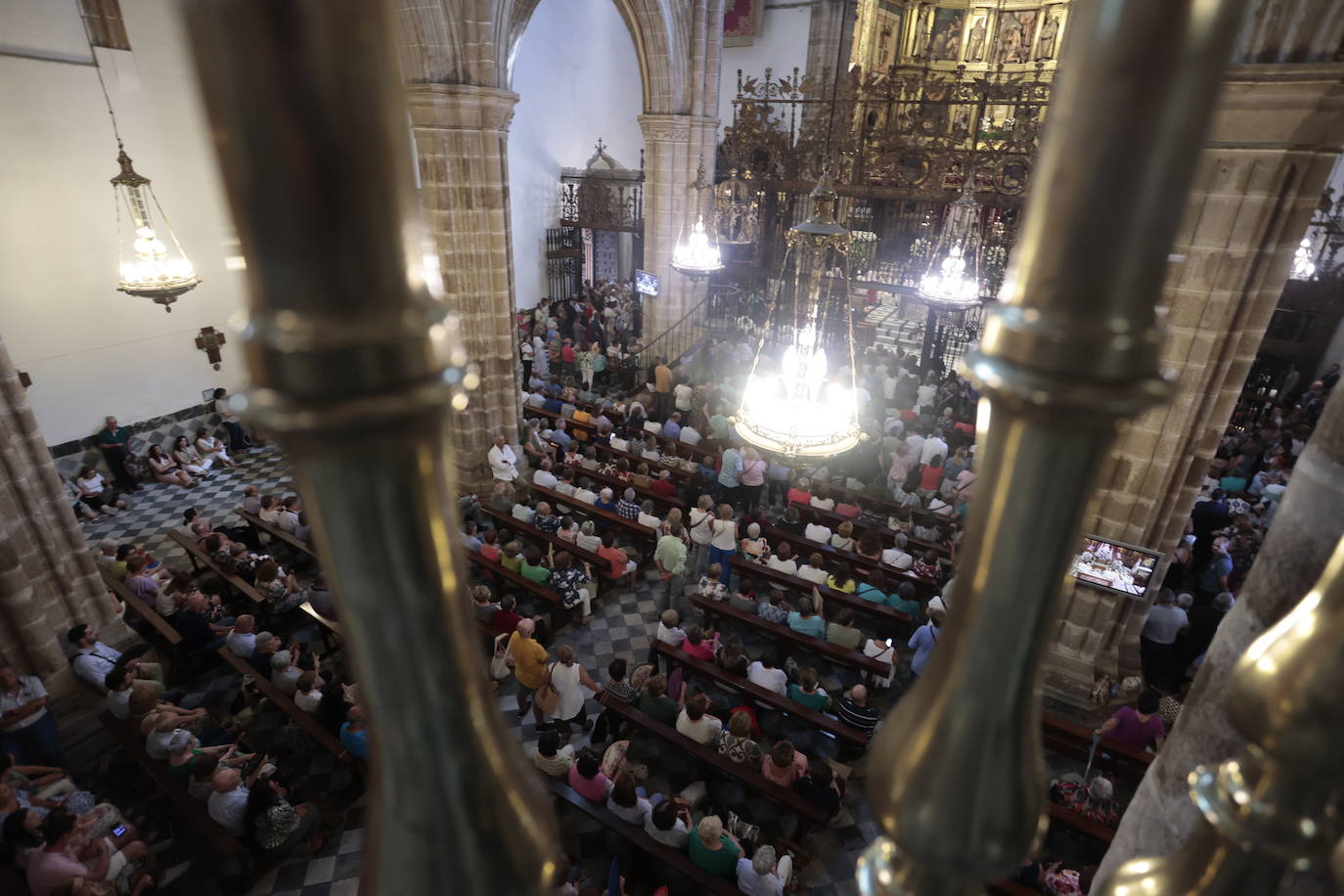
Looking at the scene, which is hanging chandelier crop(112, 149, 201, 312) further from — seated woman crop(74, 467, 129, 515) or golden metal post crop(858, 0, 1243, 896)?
golden metal post crop(858, 0, 1243, 896)

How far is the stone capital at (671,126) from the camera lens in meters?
13.1

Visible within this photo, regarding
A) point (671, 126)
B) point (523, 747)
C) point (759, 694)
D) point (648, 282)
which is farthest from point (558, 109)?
point (523, 747)

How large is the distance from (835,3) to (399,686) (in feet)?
66.4

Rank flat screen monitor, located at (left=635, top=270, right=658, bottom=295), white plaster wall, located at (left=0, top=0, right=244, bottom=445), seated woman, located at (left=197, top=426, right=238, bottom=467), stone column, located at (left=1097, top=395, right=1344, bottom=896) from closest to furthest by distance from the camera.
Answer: stone column, located at (left=1097, top=395, right=1344, bottom=896) → white plaster wall, located at (left=0, top=0, right=244, bottom=445) → seated woman, located at (left=197, top=426, right=238, bottom=467) → flat screen monitor, located at (left=635, top=270, right=658, bottom=295)

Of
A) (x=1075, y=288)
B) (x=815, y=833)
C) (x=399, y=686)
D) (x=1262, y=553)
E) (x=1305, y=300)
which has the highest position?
(x=1075, y=288)

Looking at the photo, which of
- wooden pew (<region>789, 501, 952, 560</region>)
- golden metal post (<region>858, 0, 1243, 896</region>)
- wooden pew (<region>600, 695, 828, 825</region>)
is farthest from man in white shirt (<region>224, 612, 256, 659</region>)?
golden metal post (<region>858, 0, 1243, 896</region>)

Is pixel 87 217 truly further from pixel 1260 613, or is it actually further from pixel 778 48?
pixel 778 48

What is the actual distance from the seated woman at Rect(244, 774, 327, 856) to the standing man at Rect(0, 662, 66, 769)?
6.55 feet

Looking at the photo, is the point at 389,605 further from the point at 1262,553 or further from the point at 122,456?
the point at 122,456

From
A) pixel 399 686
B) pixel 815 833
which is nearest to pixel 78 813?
pixel 815 833

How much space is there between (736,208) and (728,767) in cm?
1117

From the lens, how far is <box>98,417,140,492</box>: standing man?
10234 millimetres

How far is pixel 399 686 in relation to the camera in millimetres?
625

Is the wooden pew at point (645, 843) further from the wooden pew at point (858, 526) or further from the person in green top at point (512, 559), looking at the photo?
the wooden pew at point (858, 526)
